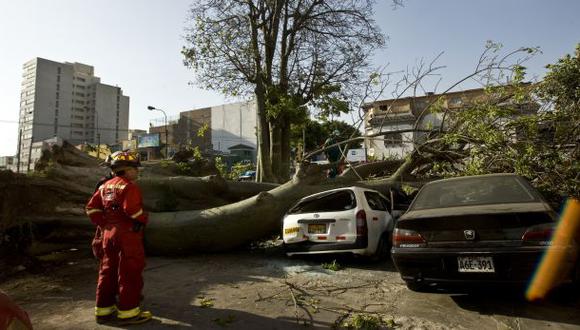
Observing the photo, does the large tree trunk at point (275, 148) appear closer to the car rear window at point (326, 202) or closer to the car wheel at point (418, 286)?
the car rear window at point (326, 202)

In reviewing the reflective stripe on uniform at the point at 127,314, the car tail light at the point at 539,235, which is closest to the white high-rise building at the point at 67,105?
the reflective stripe on uniform at the point at 127,314

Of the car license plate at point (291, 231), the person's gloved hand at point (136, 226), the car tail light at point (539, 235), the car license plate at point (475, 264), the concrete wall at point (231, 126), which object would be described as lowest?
the car license plate at point (475, 264)

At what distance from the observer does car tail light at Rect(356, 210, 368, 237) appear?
651 cm

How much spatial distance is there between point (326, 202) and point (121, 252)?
461cm

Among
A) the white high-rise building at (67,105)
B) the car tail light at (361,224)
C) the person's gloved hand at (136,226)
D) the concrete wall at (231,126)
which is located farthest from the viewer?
the white high-rise building at (67,105)

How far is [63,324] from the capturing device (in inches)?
157

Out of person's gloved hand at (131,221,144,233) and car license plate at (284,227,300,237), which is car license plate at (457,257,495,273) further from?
car license plate at (284,227,300,237)

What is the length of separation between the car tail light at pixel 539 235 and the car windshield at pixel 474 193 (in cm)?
61

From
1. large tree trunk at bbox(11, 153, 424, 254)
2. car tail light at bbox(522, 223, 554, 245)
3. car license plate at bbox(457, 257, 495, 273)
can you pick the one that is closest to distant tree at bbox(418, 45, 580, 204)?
car tail light at bbox(522, 223, 554, 245)

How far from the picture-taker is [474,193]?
4844mm

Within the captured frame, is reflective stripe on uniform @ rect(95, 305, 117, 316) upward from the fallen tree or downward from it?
downward

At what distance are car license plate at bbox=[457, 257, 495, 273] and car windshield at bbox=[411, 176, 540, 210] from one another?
892 mm

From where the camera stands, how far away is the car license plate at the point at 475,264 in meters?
3.78

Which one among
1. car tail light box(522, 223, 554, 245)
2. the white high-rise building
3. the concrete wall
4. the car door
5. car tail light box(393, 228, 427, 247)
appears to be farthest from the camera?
the white high-rise building
